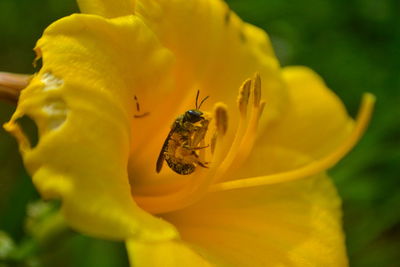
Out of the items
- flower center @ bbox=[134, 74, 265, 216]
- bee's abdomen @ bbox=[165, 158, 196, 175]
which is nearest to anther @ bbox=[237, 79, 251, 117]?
flower center @ bbox=[134, 74, 265, 216]

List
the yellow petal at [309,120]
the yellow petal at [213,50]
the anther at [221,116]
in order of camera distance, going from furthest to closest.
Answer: the yellow petal at [309,120] → the yellow petal at [213,50] → the anther at [221,116]

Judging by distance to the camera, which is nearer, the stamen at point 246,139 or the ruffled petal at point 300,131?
the stamen at point 246,139

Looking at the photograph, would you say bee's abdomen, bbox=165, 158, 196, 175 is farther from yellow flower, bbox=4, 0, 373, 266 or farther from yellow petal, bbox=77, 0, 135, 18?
yellow petal, bbox=77, 0, 135, 18

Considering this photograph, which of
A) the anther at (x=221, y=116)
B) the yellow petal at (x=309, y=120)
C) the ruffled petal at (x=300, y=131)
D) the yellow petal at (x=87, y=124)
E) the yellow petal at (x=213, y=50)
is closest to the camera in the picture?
the yellow petal at (x=87, y=124)

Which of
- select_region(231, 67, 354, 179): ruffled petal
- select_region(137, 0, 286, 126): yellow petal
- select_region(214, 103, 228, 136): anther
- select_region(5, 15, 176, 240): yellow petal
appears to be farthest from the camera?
→ select_region(231, 67, 354, 179): ruffled petal

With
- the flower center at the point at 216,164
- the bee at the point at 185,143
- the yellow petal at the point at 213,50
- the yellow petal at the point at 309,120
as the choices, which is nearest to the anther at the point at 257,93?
the flower center at the point at 216,164

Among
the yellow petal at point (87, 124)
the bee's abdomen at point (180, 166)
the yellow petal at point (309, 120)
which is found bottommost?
the yellow petal at point (309, 120)

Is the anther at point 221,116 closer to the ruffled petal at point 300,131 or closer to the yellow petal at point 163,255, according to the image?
the yellow petal at point 163,255
